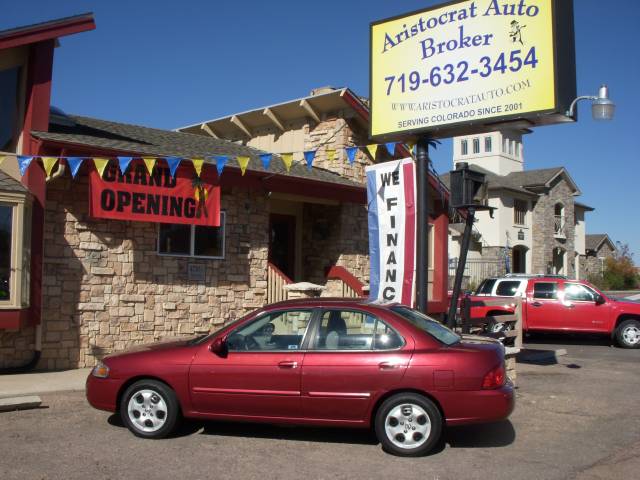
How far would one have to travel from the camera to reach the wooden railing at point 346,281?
48.2 feet

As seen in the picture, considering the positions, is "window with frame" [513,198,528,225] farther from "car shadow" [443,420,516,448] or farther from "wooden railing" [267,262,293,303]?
"car shadow" [443,420,516,448]

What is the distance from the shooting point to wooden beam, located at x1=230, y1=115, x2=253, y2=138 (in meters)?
18.3

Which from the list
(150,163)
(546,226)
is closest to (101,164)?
(150,163)

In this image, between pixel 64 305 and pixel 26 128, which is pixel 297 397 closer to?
pixel 64 305

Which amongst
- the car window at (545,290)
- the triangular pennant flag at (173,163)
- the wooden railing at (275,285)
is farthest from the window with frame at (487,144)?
the triangular pennant flag at (173,163)

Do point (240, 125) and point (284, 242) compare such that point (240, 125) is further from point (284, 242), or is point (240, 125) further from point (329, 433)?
point (329, 433)

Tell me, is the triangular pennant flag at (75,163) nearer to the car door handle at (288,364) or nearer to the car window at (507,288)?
the car door handle at (288,364)

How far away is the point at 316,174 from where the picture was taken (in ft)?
47.2

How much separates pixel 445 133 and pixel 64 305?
22.7 feet

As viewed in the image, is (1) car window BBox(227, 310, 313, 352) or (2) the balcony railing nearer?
(1) car window BBox(227, 310, 313, 352)

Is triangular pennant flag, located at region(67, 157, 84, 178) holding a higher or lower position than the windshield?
higher

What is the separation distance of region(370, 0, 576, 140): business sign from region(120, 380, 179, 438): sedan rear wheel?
6193 millimetres

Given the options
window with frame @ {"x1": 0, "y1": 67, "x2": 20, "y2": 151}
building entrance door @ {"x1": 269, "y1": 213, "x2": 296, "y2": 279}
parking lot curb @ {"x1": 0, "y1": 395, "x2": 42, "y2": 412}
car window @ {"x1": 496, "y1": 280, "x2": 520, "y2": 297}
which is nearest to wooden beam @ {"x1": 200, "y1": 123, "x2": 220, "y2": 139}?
building entrance door @ {"x1": 269, "y1": 213, "x2": 296, "y2": 279}

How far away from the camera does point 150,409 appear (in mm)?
6414
